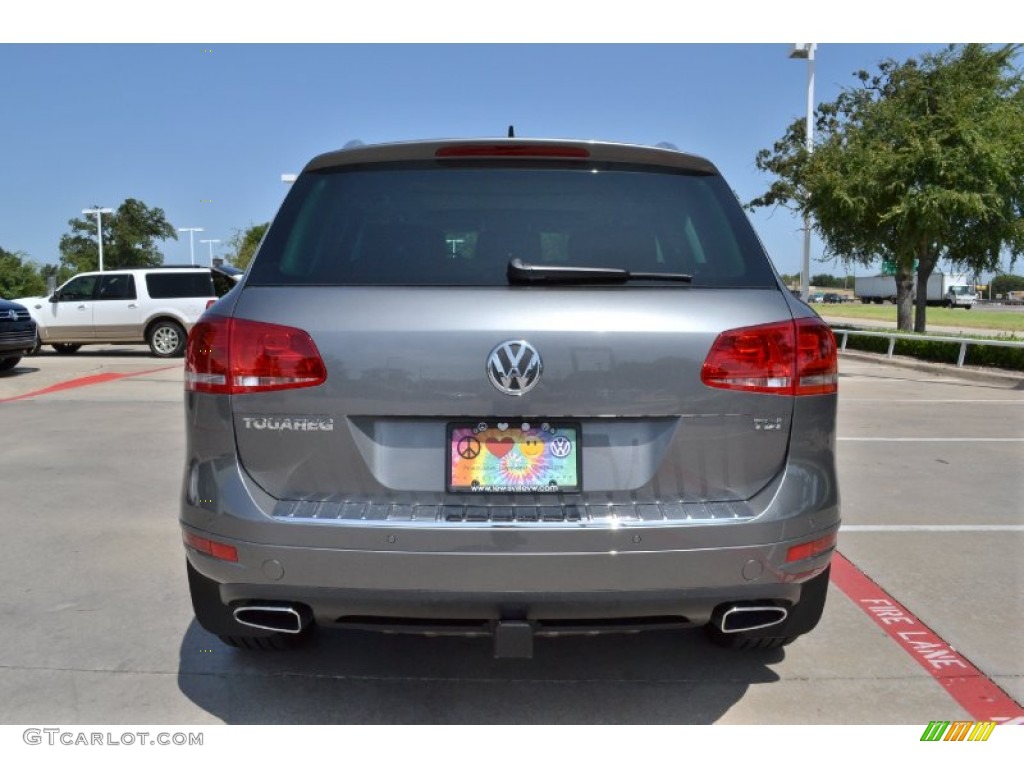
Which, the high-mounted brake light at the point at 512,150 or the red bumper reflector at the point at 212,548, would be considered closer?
the red bumper reflector at the point at 212,548

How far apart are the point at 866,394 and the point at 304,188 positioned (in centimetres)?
1188

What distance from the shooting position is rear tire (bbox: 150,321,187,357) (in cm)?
1903

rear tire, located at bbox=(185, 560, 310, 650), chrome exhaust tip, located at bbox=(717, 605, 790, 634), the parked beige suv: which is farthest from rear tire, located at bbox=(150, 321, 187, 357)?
chrome exhaust tip, located at bbox=(717, 605, 790, 634)

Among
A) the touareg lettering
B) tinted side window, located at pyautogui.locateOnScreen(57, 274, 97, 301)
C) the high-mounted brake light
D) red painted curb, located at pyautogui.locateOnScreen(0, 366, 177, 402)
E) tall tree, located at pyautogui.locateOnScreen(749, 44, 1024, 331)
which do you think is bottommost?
red painted curb, located at pyautogui.locateOnScreen(0, 366, 177, 402)

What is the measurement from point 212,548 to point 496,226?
131 centimetres

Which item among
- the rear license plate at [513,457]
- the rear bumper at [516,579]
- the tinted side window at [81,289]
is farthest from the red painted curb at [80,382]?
the rear license plate at [513,457]

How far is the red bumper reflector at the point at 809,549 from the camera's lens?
2715 mm

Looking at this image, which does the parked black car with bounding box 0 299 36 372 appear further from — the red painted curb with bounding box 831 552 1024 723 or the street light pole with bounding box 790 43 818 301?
the street light pole with bounding box 790 43 818 301

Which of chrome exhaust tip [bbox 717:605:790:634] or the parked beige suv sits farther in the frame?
the parked beige suv

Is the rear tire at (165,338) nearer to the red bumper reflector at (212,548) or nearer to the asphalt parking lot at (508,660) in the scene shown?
the asphalt parking lot at (508,660)

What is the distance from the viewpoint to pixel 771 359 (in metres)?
2.72

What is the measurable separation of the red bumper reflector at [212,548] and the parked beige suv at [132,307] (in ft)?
56.3

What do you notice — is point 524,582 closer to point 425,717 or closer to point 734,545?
point 734,545

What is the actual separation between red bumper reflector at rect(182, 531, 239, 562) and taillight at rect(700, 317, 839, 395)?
1.45 metres
